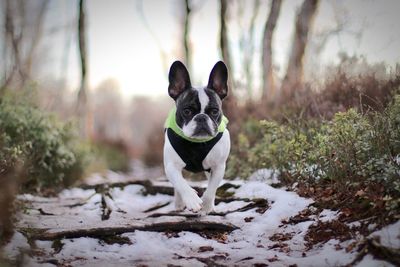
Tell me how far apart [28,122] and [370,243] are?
5.87m

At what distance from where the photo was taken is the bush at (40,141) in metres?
6.79

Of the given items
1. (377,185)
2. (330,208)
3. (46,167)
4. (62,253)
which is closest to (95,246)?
(62,253)

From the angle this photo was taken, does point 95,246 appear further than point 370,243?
Yes

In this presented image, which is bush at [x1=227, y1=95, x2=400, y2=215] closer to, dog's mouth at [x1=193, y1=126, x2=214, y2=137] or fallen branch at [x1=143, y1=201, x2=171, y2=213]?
dog's mouth at [x1=193, y1=126, x2=214, y2=137]

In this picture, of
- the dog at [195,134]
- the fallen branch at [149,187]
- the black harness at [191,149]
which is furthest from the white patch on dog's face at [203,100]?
the fallen branch at [149,187]

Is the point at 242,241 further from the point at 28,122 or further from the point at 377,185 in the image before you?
the point at 28,122

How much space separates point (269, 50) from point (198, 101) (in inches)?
328

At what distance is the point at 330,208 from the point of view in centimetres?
400

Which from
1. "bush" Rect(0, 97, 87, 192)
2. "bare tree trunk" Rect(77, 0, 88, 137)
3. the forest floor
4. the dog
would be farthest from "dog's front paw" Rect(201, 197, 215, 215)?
"bare tree trunk" Rect(77, 0, 88, 137)

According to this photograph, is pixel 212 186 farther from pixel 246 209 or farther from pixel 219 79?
pixel 219 79

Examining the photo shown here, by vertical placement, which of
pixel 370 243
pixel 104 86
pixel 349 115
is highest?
pixel 104 86

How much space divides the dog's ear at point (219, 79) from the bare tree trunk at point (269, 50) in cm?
661

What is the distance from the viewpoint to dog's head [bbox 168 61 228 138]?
4355mm

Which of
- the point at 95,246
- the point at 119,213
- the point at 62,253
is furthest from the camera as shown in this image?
the point at 119,213
